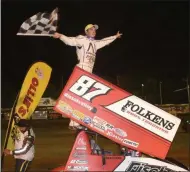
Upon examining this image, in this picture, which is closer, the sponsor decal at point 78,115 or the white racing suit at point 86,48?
the sponsor decal at point 78,115

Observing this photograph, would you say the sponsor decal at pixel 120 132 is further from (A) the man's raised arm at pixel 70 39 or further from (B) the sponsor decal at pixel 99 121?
(A) the man's raised arm at pixel 70 39

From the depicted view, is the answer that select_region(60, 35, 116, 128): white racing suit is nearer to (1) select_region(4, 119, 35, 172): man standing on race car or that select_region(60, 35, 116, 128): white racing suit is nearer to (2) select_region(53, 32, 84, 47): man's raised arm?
(2) select_region(53, 32, 84, 47): man's raised arm

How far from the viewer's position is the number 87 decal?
14.7 feet

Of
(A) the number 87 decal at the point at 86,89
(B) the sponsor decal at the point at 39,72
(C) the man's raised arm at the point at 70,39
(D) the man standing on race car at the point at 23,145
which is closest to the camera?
(A) the number 87 decal at the point at 86,89

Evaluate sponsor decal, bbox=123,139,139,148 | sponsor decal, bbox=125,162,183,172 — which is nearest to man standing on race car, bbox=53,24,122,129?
sponsor decal, bbox=123,139,139,148

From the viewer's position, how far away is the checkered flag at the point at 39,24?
512 centimetres

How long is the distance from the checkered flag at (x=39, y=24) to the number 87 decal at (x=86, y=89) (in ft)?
3.55

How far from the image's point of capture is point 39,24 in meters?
5.15

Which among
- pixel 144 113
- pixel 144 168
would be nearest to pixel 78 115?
pixel 144 113

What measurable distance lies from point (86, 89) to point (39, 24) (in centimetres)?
132

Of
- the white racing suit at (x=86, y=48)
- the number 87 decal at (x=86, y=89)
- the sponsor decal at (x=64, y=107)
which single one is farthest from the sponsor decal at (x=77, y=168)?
the white racing suit at (x=86, y=48)

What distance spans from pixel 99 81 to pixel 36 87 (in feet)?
7.55

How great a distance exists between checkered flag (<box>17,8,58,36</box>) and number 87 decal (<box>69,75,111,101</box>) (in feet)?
3.55

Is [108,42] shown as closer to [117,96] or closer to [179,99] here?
[117,96]
